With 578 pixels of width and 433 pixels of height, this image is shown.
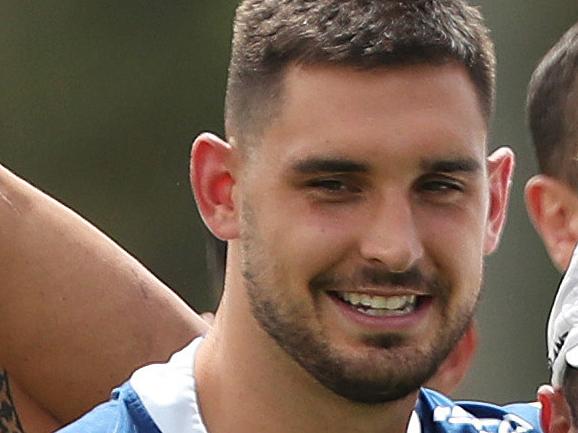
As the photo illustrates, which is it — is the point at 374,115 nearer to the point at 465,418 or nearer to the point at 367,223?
the point at 367,223

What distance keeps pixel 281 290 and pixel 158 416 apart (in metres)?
0.25

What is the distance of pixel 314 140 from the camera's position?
208 centimetres

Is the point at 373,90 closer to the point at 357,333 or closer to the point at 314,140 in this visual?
the point at 314,140

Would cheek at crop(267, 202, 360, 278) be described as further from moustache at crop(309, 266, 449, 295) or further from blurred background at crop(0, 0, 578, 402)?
blurred background at crop(0, 0, 578, 402)

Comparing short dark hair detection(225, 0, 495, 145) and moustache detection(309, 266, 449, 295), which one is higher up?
short dark hair detection(225, 0, 495, 145)

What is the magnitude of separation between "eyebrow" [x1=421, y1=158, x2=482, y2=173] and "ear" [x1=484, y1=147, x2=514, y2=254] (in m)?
0.15

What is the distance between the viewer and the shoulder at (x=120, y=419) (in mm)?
2172

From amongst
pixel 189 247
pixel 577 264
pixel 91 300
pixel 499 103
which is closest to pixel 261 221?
pixel 577 264

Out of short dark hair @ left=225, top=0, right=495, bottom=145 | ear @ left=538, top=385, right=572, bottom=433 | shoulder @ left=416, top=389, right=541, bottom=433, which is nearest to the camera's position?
short dark hair @ left=225, top=0, right=495, bottom=145

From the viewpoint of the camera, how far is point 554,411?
7.41 feet

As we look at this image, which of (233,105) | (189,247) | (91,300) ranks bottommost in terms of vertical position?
(189,247)

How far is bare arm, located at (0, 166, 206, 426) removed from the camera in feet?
8.77

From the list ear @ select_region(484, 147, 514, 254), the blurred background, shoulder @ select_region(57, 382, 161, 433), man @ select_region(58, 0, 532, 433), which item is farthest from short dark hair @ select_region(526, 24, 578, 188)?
the blurred background

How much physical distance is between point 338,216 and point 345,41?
9.3 inches
